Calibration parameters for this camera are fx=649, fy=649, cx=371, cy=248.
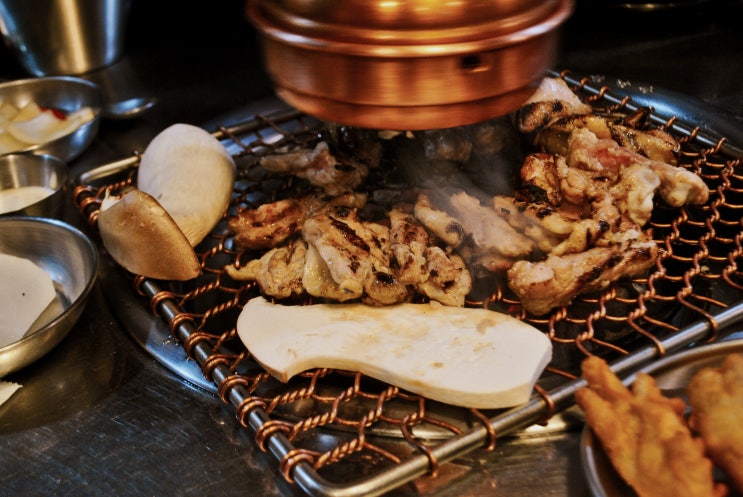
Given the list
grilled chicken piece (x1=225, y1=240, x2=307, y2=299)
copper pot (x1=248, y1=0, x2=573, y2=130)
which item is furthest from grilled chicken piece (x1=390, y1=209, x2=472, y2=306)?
copper pot (x1=248, y1=0, x2=573, y2=130)

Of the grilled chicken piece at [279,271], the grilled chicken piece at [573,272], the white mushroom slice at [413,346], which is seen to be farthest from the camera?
the grilled chicken piece at [279,271]

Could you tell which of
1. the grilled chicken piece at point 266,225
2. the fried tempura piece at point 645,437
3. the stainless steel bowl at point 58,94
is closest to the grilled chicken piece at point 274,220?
the grilled chicken piece at point 266,225

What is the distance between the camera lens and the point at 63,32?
159 inches

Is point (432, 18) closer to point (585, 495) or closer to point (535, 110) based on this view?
point (535, 110)

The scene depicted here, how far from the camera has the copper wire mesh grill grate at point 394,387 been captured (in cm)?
153

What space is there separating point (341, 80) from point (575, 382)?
3.17 feet

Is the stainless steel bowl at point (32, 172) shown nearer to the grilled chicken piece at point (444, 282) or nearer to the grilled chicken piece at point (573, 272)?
the grilled chicken piece at point (444, 282)

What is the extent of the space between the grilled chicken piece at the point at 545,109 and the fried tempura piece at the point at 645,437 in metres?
1.19

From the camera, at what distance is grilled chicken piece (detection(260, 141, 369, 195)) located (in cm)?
239

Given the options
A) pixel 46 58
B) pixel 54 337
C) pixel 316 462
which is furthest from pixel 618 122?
pixel 46 58

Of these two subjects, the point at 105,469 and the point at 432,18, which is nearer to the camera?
the point at 432,18

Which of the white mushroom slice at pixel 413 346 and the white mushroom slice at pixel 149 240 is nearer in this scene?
the white mushroom slice at pixel 413 346

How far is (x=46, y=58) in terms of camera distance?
13.6 ft

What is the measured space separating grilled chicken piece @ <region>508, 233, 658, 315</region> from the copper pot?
1.58 ft
